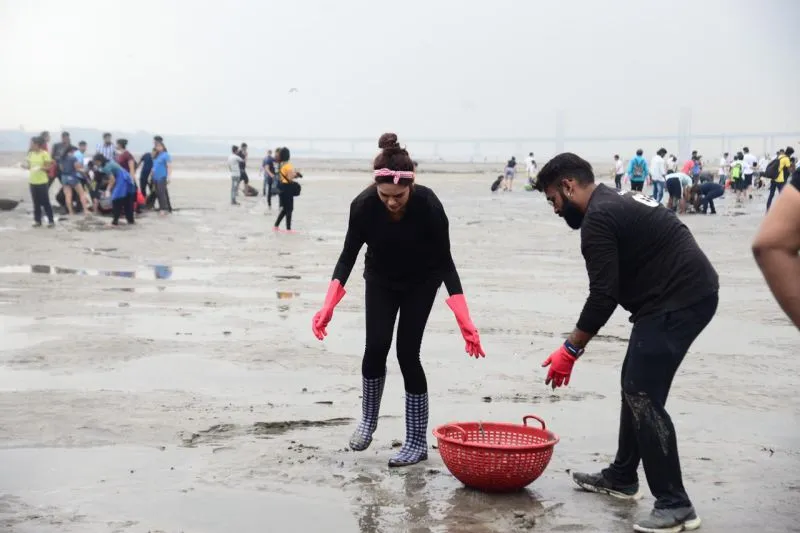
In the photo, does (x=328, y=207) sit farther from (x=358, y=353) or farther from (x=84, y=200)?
(x=358, y=353)

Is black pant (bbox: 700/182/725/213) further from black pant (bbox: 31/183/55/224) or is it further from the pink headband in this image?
the pink headband

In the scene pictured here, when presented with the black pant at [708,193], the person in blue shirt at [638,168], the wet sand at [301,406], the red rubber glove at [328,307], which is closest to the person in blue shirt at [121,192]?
the wet sand at [301,406]

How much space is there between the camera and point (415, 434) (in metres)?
6.33

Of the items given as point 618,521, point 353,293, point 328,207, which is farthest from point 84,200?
point 618,521

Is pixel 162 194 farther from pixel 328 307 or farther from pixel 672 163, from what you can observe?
pixel 672 163

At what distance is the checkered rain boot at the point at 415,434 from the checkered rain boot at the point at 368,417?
0.74ft

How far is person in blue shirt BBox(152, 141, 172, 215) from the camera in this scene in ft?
87.3

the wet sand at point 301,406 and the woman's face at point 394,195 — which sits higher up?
the woman's face at point 394,195

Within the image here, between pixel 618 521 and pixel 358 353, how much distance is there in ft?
14.8

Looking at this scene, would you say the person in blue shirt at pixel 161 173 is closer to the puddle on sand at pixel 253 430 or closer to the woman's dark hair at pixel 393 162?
the puddle on sand at pixel 253 430

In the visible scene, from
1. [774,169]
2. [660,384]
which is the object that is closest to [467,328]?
[660,384]

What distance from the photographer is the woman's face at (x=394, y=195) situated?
611 cm

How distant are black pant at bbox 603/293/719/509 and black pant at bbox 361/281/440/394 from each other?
5.03ft

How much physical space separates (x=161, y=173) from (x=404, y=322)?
70.8 ft
